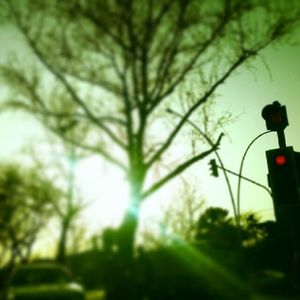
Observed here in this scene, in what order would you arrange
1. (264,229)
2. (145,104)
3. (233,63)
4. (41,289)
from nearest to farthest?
(264,229), (41,289), (233,63), (145,104)

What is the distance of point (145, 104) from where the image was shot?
1717cm

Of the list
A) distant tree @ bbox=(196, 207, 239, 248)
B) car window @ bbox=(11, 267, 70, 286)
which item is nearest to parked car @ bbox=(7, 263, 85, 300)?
car window @ bbox=(11, 267, 70, 286)

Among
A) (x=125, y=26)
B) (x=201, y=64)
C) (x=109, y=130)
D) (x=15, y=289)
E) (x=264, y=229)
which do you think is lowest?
(x=15, y=289)

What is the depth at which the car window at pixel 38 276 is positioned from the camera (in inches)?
388

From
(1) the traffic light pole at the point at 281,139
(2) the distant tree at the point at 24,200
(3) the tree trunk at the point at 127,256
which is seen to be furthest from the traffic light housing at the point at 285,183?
(2) the distant tree at the point at 24,200

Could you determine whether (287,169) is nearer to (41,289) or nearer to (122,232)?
(41,289)

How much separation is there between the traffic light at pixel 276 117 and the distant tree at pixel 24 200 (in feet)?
69.8

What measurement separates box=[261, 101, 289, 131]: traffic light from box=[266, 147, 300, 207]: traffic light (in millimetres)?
467

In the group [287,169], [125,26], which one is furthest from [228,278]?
[125,26]

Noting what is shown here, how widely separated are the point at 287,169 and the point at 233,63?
33.6 feet

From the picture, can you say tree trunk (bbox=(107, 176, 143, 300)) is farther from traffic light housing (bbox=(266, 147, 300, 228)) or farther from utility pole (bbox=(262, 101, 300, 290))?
traffic light housing (bbox=(266, 147, 300, 228))

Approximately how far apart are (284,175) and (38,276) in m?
7.57

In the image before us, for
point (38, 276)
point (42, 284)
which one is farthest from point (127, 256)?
point (42, 284)

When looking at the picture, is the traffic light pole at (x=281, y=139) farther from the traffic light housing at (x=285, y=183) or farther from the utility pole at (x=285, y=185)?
the traffic light housing at (x=285, y=183)
